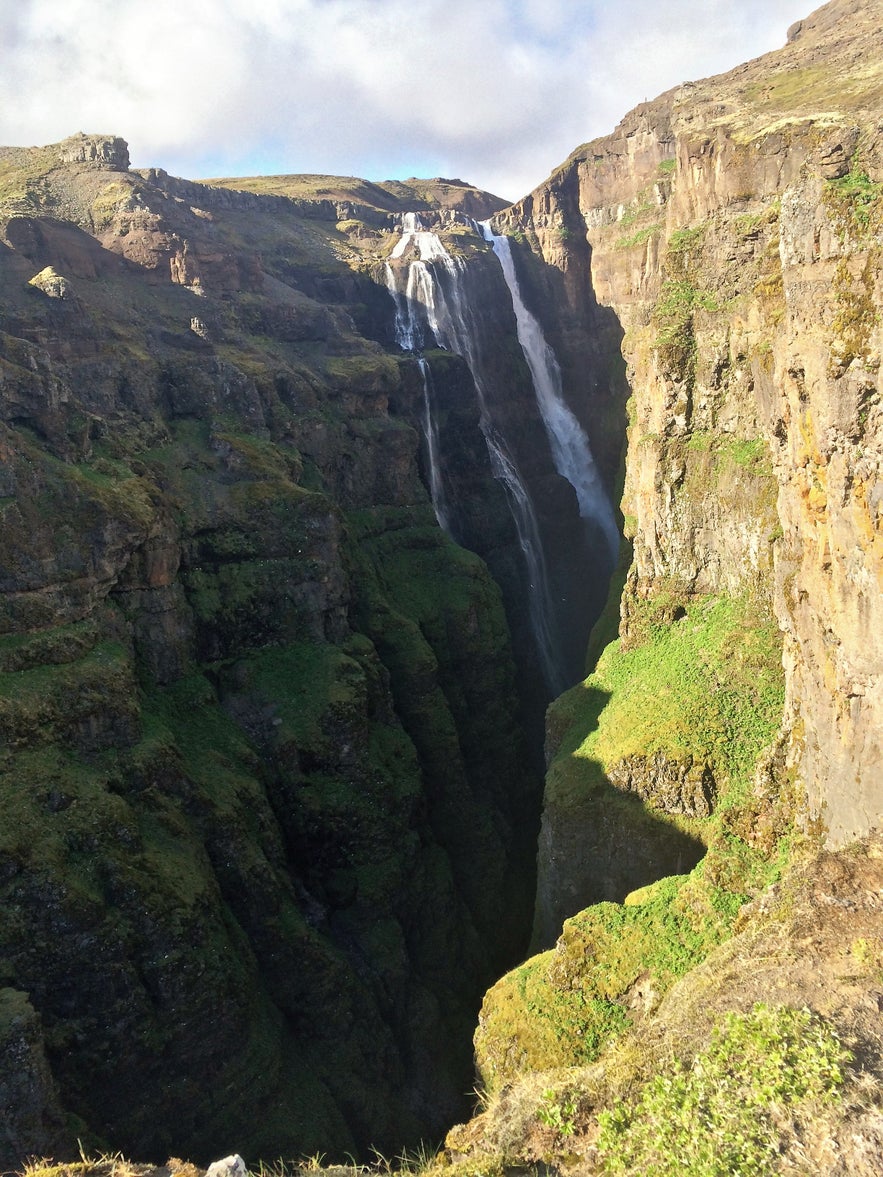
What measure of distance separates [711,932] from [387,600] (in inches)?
904

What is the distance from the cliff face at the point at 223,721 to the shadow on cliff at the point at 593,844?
6.40 metres

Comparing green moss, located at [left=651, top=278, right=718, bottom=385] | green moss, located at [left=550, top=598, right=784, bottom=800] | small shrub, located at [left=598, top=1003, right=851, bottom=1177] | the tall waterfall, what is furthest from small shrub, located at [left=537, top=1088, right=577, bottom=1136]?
the tall waterfall

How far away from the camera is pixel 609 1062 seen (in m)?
10.5

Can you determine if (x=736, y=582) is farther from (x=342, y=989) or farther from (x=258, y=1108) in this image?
(x=258, y=1108)

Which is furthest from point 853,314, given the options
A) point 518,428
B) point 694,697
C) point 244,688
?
point 518,428

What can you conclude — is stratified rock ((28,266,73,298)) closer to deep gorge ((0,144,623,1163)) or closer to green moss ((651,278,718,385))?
deep gorge ((0,144,623,1163))

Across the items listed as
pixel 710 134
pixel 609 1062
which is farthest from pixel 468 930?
pixel 710 134

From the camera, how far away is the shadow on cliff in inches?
885

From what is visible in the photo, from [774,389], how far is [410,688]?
817 inches

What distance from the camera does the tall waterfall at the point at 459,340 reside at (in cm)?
4878

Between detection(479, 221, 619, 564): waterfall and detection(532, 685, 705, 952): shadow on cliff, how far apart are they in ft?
94.8

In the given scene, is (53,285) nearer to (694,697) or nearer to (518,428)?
(518,428)

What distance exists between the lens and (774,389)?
62.1 ft

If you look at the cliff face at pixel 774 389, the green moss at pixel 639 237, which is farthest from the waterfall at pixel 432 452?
the green moss at pixel 639 237
